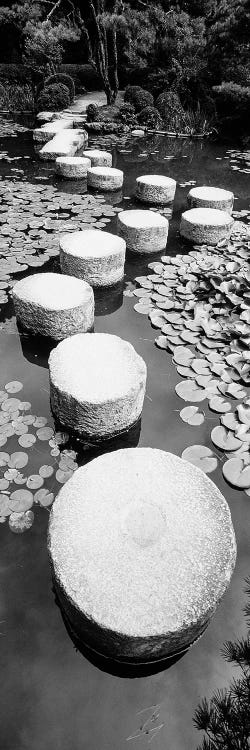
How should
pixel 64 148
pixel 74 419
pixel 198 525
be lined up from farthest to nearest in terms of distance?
pixel 64 148 < pixel 74 419 < pixel 198 525

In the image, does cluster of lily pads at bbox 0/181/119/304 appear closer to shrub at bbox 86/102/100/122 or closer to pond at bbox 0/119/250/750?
pond at bbox 0/119/250/750

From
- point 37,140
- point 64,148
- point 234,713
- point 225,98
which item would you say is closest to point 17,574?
point 234,713

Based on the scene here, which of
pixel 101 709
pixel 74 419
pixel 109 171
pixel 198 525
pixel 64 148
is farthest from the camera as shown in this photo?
pixel 64 148

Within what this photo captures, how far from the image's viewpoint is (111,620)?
4.84 ft

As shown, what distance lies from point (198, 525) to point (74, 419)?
97 cm

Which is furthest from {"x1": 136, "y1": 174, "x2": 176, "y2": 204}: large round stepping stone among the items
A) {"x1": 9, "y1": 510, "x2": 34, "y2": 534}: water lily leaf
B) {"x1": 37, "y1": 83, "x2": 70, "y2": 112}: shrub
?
{"x1": 37, "y1": 83, "x2": 70, "y2": 112}: shrub

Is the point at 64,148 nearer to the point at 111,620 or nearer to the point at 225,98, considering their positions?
the point at 225,98

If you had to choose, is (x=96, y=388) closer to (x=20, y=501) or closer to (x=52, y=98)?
(x=20, y=501)

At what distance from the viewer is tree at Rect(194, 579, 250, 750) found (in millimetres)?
1532

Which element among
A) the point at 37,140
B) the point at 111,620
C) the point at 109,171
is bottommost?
the point at 111,620

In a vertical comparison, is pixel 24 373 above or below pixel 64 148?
below

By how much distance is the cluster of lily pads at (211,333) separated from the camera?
8.40 ft

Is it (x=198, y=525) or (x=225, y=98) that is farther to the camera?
(x=225, y=98)

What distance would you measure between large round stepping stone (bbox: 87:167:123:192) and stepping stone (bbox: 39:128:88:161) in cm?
172
